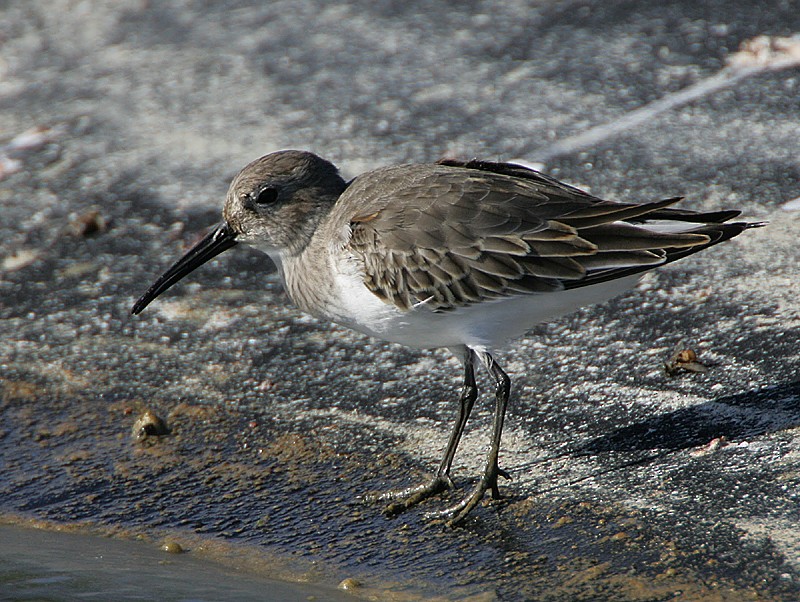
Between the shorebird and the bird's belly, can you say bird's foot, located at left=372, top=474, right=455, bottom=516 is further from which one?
the bird's belly

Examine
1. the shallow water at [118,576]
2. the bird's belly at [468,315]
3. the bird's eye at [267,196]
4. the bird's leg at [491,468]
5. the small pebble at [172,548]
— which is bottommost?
the small pebble at [172,548]

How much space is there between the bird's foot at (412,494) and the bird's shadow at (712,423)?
2.04 feet

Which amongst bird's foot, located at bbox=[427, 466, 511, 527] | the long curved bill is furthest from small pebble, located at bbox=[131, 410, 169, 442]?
bird's foot, located at bbox=[427, 466, 511, 527]

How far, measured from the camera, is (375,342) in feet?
19.5

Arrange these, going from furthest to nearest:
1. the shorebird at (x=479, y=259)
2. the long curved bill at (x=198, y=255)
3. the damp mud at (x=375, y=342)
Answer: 1. the long curved bill at (x=198, y=255)
2. the shorebird at (x=479, y=259)
3. the damp mud at (x=375, y=342)

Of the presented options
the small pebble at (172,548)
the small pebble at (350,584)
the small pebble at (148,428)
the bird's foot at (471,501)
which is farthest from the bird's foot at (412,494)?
the small pebble at (148,428)

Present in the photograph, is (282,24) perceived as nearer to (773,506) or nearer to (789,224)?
(789,224)

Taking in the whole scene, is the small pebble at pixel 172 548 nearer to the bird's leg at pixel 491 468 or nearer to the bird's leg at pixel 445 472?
the bird's leg at pixel 445 472

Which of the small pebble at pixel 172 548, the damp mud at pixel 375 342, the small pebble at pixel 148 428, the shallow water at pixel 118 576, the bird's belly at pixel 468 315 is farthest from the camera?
the small pebble at pixel 148 428

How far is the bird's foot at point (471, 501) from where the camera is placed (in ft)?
14.9

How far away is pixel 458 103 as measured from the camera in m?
7.83

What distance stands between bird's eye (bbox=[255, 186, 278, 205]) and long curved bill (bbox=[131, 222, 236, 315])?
25 centimetres

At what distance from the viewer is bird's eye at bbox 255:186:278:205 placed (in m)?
5.41

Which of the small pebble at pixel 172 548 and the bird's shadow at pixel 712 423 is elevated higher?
the bird's shadow at pixel 712 423
